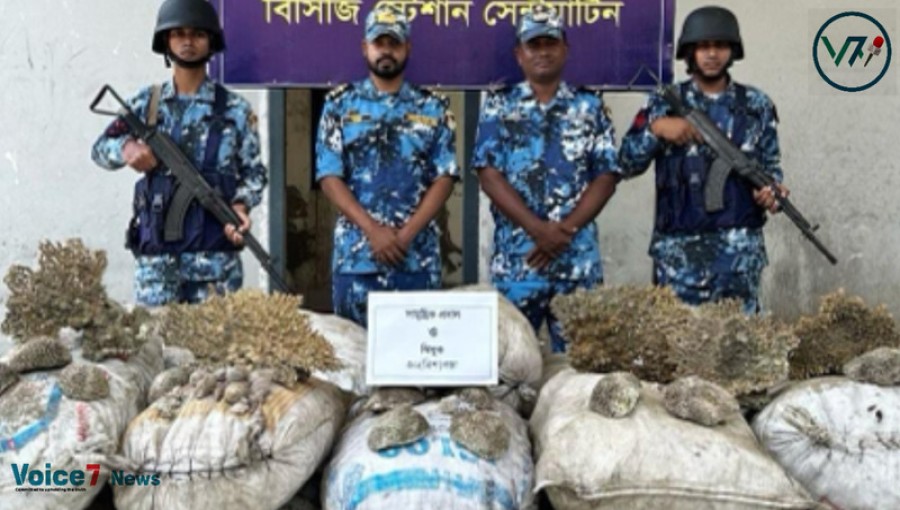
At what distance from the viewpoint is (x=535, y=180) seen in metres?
3.38

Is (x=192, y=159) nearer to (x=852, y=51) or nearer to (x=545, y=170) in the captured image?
(x=545, y=170)

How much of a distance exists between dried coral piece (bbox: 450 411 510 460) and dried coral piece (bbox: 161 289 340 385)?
0.37 meters

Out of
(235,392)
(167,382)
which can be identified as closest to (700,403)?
(235,392)

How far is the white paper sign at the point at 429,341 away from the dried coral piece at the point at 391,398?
0.03 meters

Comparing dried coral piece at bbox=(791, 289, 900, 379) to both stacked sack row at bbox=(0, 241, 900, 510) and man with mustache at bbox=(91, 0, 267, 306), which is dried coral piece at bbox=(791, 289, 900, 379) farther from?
man with mustache at bbox=(91, 0, 267, 306)

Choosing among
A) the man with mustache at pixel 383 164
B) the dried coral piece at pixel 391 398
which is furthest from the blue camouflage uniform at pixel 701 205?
the dried coral piece at pixel 391 398

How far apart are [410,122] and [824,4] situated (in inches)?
104

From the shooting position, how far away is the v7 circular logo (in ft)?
15.9

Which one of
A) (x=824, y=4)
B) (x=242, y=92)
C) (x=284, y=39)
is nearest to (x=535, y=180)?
(x=284, y=39)

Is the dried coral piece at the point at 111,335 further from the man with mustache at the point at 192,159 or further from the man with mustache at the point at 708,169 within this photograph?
the man with mustache at the point at 708,169

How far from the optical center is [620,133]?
4.75 m

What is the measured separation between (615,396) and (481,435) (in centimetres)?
28

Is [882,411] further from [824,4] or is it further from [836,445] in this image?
[824,4]

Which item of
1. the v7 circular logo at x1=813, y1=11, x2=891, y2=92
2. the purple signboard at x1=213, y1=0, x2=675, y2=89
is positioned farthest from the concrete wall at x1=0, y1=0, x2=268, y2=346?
the v7 circular logo at x1=813, y1=11, x2=891, y2=92
